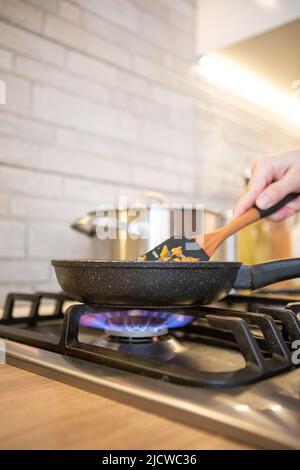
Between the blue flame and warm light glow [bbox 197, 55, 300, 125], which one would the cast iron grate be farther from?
warm light glow [bbox 197, 55, 300, 125]

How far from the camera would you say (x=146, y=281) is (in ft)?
1.69

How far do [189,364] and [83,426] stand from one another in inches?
7.7

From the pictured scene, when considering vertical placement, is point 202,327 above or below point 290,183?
below

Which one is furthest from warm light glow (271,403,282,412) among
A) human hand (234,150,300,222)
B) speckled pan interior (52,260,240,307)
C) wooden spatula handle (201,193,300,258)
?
human hand (234,150,300,222)

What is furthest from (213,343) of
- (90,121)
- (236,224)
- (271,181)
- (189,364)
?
(90,121)

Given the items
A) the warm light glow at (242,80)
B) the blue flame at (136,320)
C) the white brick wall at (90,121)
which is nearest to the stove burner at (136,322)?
the blue flame at (136,320)

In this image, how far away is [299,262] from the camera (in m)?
0.61

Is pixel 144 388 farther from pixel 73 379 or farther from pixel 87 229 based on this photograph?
pixel 87 229

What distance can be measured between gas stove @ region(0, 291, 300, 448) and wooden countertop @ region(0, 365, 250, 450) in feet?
0.04

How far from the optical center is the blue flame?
0.58 metres

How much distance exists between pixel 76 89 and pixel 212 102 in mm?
614

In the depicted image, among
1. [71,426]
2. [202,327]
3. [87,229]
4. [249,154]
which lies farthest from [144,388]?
[249,154]
